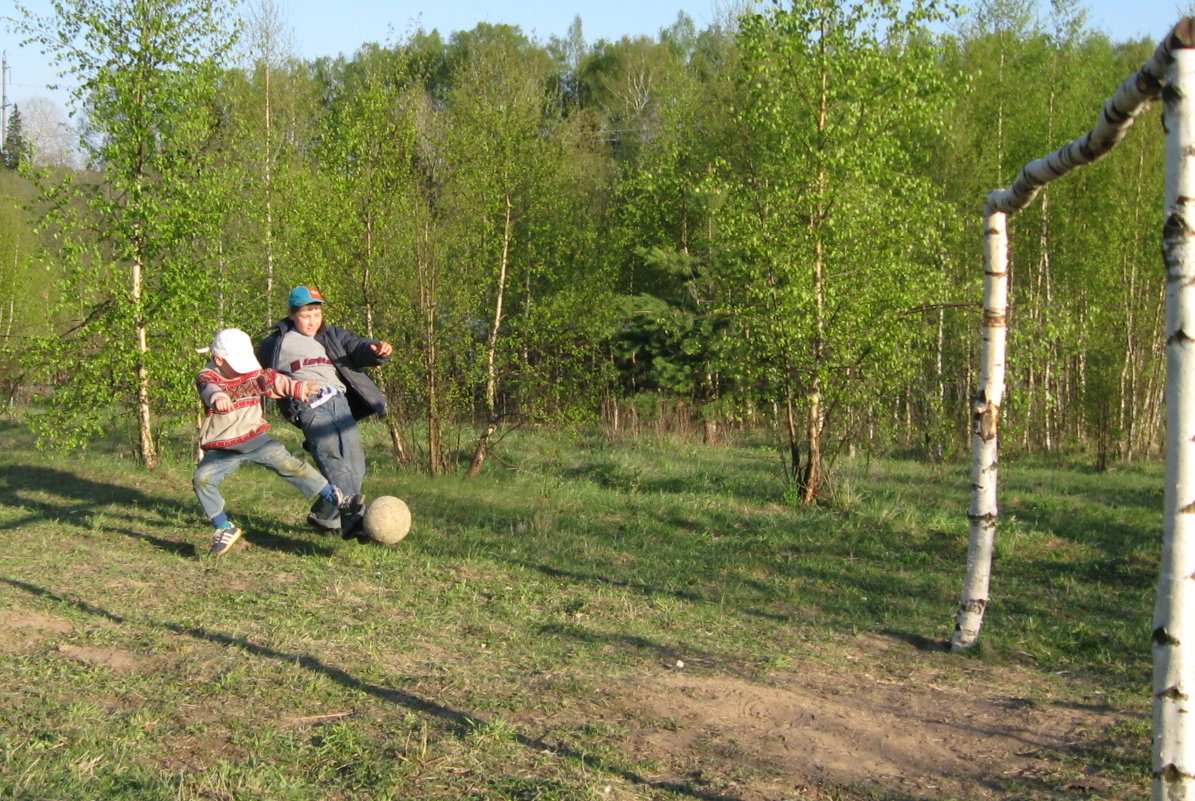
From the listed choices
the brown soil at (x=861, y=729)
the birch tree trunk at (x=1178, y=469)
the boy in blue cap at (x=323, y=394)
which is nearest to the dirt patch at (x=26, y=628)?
the brown soil at (x=861, y=729)

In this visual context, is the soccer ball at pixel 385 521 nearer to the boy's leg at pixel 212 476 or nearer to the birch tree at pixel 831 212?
the boy's leg at pixel 212 476

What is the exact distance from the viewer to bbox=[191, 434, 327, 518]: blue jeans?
813 cm

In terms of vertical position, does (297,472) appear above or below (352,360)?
below

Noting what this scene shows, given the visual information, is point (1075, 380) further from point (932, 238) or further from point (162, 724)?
point (162, 724)

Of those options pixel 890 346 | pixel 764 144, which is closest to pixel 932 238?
pixel 890 346

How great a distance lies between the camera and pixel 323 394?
27.7ft

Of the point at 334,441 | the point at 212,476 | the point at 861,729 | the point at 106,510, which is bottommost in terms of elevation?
the point at 861,729

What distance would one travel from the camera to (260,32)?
1144 inches

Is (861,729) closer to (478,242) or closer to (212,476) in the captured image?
(212,476)

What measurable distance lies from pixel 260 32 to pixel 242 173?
59.8 ft

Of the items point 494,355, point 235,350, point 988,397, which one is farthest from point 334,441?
point 494,355

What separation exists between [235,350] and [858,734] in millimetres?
5257

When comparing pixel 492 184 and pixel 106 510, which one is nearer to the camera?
pixel 106 510

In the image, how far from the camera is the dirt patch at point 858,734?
4.32m
